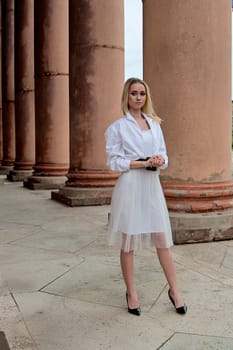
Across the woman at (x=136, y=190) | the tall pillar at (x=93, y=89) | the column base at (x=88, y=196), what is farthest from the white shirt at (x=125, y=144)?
the tall pillar at (x=93, y=89)

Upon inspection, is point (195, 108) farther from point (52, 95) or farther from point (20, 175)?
point (20, 175)

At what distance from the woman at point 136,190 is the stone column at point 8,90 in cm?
2315

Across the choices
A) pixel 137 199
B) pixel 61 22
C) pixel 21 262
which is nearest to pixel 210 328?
pixel 137 199

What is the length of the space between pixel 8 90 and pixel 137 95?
80.6ft

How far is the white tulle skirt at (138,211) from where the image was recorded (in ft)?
13.6

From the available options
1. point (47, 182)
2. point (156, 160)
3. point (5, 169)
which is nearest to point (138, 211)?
point (156, 160)

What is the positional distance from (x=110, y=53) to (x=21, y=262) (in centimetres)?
763

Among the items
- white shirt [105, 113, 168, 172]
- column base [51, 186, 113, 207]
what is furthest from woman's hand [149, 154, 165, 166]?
column base [51, 186, 113, 207]

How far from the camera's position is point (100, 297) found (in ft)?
15.3

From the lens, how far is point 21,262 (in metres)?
6.14

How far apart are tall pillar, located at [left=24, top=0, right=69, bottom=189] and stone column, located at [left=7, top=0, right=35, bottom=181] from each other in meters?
4.09

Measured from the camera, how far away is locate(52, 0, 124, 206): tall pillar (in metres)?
12.1

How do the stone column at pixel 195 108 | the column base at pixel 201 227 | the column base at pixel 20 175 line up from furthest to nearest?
1. the column base at pixel 20 175
2. the stone column at pixel 195 108
3. the column base at pixel 201 227

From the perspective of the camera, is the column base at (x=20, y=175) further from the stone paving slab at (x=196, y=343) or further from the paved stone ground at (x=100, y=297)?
the stone paving slab at (x=196, y=343)
